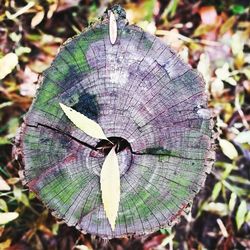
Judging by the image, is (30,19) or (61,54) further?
(30,19)

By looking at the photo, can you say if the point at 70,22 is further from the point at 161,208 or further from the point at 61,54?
the point at 161,208

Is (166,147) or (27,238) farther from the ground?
(166,147)

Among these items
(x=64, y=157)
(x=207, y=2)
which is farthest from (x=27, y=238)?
(x=207, y=2)

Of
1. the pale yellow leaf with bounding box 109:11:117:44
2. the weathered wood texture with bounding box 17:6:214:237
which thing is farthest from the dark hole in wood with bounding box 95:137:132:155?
the pale yellow leaf with bounding box 109:11:117:44

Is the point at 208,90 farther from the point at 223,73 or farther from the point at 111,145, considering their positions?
the point at 111,145

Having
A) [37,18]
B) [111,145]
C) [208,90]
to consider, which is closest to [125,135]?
[111,145]

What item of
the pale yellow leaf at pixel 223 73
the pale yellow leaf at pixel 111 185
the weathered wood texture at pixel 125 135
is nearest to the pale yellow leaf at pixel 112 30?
the weathered wood texture at pixel 125 135

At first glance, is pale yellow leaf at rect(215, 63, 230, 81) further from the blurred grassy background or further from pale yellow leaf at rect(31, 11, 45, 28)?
pale yellow leaf at rect(31, 11, 45, 28)
